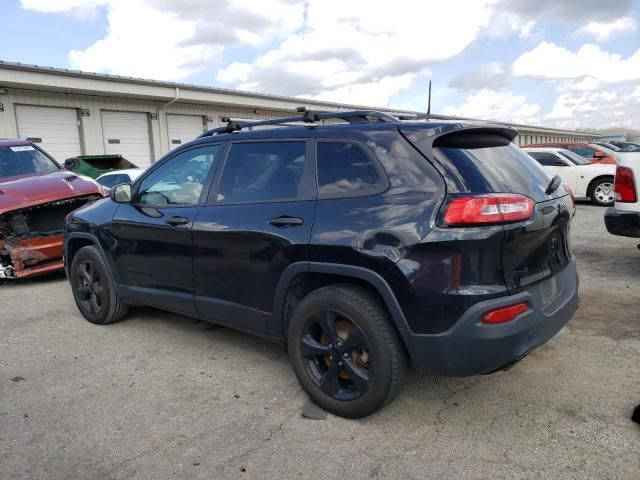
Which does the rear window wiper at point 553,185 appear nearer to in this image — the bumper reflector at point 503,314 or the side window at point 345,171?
the bumper reflector at point 503,314

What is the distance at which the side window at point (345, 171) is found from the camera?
114 inches

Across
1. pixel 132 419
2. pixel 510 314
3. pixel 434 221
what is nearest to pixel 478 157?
pixel 434 221

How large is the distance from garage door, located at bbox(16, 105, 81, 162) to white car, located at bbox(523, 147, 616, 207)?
1366cm

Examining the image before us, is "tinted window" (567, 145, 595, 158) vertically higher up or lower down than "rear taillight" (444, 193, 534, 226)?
higher up

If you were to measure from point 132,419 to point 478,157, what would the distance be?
254cm

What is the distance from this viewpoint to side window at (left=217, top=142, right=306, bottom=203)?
10.8ft

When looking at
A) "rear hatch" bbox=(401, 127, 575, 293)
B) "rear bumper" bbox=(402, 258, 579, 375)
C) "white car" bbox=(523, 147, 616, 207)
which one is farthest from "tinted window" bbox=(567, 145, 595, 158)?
"rear bumper" bbox=(402, 258, 579, 375)

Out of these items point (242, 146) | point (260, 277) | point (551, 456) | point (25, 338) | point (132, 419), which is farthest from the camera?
point (25, 338)

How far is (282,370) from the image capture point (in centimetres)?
369

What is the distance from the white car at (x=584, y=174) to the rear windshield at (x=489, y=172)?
433 inches

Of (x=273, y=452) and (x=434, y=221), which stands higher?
(x=434, y=221)

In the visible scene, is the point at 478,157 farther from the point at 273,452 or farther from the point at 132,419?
the point at 132,419

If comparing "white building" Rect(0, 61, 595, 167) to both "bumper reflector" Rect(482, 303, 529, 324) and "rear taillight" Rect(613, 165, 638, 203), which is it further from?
"bumper reflector" Rect(482, 303, 529, 324)

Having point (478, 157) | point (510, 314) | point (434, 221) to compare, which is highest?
point (478, 157)
